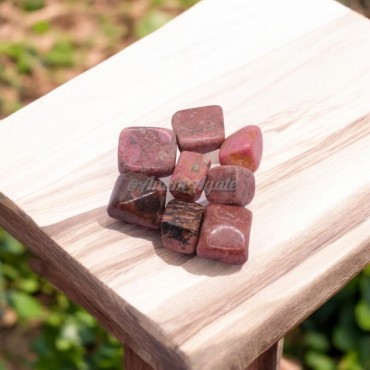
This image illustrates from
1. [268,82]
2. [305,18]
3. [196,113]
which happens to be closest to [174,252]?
[196,113]

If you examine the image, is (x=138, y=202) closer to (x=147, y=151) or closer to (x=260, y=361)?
(x=147, y=151)

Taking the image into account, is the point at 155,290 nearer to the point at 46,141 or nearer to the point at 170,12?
the point at 46,141

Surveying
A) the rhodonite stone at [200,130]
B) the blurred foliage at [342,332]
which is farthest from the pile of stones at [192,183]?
the blurred foliage at [342,332]

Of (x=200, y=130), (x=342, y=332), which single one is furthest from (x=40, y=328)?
(x=200, y=130)

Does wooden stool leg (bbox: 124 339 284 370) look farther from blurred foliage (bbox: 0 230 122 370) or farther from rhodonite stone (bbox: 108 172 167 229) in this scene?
blurred foliage (bbox: 0 230 122 370)

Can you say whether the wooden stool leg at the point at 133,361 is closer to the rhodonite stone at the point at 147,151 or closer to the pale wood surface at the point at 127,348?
the pale wood surface at the point at 127,348
